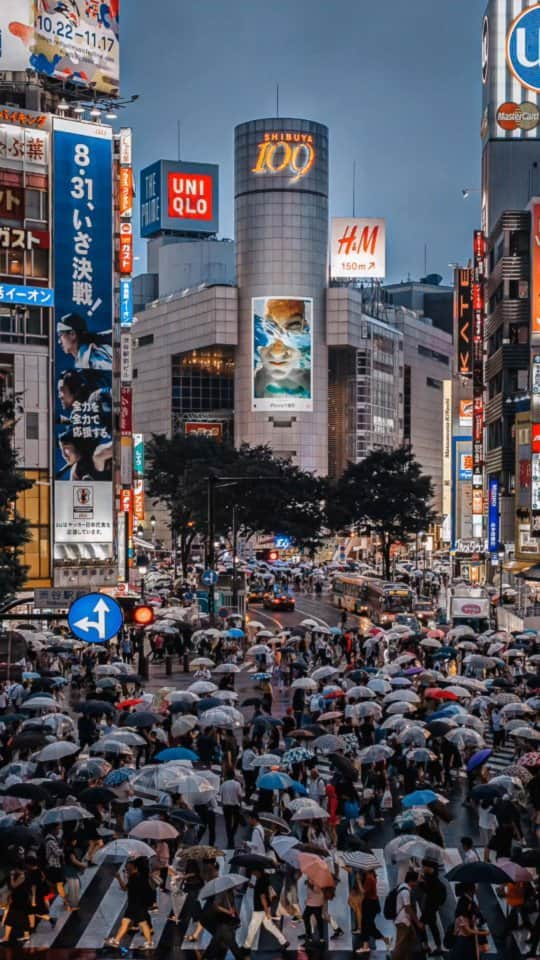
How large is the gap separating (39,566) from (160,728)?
40.6m

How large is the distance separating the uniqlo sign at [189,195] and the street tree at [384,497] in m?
93.7

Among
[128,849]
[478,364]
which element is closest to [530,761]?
[128,849]

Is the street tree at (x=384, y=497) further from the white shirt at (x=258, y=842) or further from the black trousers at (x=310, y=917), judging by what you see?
the black trousers at (x=310, y=917)

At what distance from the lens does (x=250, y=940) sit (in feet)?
52.3

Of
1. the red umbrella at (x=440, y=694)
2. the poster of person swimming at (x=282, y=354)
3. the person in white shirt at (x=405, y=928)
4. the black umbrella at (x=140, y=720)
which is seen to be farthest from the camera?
the poster of person swimming at (x=282, y=354)

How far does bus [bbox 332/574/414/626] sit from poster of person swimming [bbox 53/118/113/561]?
43.9 ft

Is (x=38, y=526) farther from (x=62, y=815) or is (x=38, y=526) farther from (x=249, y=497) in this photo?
(x=62, y=815)

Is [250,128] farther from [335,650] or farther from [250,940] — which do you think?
[250,940]

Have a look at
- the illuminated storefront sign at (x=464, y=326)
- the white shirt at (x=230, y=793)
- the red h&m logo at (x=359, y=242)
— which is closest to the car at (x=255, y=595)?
the illuminated storefront sign at (x=464, y=326)

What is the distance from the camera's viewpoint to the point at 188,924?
17.6 m

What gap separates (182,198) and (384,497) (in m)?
98.5

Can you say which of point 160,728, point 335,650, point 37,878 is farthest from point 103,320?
point 37,878

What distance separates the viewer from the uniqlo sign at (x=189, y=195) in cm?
18612

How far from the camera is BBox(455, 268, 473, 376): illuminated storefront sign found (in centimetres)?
9269
